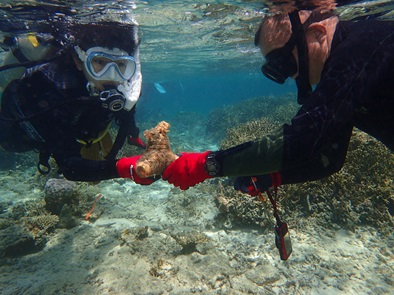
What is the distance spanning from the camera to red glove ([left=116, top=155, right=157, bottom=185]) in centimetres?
261

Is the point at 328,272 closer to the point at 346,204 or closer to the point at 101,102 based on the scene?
the point at 346,204

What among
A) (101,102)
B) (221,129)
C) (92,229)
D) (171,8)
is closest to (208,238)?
(92,229)

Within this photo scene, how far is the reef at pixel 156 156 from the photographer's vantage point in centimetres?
230

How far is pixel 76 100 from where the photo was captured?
3516 millimetres

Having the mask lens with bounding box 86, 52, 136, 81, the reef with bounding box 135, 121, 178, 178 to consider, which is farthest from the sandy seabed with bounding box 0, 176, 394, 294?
the mask lens with bounding box 86, 52, 136, 81

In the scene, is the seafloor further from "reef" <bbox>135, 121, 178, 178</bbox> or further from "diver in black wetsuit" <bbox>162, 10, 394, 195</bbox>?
"diver in black wetsuit" <bbox>162, 10, 394, 195</bbox>

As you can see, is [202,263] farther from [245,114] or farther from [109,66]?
[245,114]

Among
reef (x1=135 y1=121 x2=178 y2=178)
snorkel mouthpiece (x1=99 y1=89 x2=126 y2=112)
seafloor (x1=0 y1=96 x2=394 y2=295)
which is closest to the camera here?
reef (x1=135 y1=121 x2=178 y2=178)

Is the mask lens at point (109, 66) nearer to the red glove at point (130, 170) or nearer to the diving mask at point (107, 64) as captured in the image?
the diving mask at point (107, 64)

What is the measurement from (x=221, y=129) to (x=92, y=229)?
45.8 ft

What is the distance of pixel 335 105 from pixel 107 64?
3369mm

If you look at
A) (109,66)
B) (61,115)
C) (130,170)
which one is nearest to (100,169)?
(130,170)

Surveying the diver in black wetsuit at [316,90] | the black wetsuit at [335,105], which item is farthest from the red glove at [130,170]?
the black wetsuit at [335,105]

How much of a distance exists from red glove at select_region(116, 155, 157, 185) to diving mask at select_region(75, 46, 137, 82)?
178 centimetres
